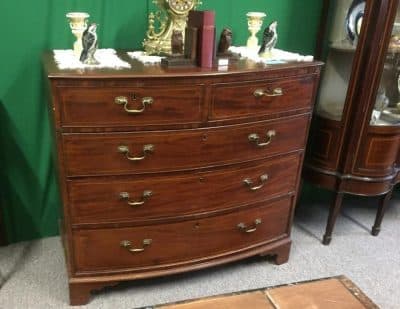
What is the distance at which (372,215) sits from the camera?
2.40 meters

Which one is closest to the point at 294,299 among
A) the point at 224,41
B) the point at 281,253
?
the point at 281,253

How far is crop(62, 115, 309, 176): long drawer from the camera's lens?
132 cm

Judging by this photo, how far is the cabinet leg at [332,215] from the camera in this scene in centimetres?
197

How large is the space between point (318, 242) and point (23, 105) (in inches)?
62.4

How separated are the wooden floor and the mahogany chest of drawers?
1.71 feet

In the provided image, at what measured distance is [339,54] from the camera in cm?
196

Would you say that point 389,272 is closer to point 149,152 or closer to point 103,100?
point 149,152

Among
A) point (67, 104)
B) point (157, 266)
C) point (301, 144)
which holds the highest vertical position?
point (67, 104)

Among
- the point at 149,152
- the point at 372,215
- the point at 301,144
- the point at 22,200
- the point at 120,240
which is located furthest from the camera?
the point at 372,215

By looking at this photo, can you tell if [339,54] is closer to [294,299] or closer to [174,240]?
[174,240]

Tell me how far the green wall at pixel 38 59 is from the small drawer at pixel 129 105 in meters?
0.54

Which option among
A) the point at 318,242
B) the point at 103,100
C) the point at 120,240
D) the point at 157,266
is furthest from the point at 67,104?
the point at 318,242

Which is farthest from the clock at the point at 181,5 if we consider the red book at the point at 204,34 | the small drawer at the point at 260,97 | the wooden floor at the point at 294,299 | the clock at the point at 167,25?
the wooden floor at the point at 294,299

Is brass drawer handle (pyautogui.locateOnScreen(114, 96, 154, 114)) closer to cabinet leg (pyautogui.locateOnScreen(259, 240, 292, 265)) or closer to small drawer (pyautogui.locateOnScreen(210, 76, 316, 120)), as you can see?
small drawer (pyautogui.locateOnScreen(210, 76, 316, 120))
